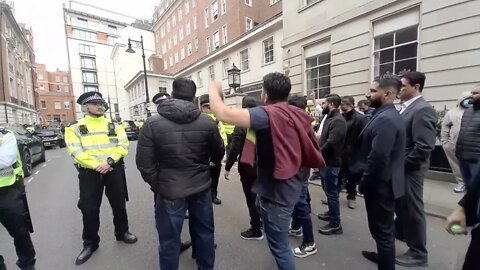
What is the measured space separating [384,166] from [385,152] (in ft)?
0.45

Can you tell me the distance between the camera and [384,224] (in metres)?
2.53

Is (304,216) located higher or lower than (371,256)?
higher

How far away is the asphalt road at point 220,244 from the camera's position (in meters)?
3.06

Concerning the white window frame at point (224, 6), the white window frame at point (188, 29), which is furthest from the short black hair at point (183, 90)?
the white window frame at point (188, 29)

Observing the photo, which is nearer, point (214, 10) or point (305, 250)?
point (305, 250)

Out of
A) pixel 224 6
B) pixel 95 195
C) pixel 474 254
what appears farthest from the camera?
pixel 224 6

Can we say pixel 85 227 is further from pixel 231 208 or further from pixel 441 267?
pixel 441 267

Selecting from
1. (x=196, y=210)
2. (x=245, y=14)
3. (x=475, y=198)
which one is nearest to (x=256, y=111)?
(x=196, y=210)

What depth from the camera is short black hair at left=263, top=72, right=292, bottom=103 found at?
2158 mm

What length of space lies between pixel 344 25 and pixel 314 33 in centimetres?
155

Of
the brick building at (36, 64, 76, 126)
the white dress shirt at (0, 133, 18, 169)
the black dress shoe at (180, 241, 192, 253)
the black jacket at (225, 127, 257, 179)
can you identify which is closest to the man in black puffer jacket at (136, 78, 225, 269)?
the black dress shoe at (180, 241, 192, 253)

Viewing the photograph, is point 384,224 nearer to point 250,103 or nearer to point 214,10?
Result: point 250,103

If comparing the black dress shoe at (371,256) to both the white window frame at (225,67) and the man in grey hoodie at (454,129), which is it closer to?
the man in grey hoodie at (454,129)

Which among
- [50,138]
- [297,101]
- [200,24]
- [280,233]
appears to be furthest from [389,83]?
[200,24]
